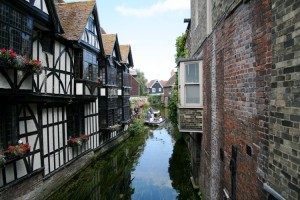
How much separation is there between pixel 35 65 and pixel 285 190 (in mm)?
8520

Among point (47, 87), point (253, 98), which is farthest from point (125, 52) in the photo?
point (253, 98)

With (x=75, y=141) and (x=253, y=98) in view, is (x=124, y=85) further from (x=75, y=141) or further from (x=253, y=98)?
(x=253, y=98)

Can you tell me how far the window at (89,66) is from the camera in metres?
14.6

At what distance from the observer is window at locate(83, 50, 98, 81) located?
14.6 metres

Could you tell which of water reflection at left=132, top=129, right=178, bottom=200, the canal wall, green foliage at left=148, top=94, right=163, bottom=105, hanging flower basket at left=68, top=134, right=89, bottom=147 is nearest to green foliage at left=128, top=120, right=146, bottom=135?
water reflection at left=132, top=129, right=178, bottom=200

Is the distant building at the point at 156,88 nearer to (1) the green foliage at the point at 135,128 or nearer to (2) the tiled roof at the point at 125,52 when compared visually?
(1) the green foliage at the point at 135,128

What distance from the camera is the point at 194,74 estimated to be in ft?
33.2

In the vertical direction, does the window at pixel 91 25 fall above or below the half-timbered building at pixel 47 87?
above

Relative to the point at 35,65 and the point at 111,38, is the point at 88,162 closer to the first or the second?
the point at 35,65

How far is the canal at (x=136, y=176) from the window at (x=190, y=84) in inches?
176

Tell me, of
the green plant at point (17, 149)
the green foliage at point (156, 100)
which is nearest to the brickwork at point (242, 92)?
the green plant at point (17, 149)

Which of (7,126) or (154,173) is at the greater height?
(7,126)

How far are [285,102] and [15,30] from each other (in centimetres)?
853

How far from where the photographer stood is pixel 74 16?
1438 cm
